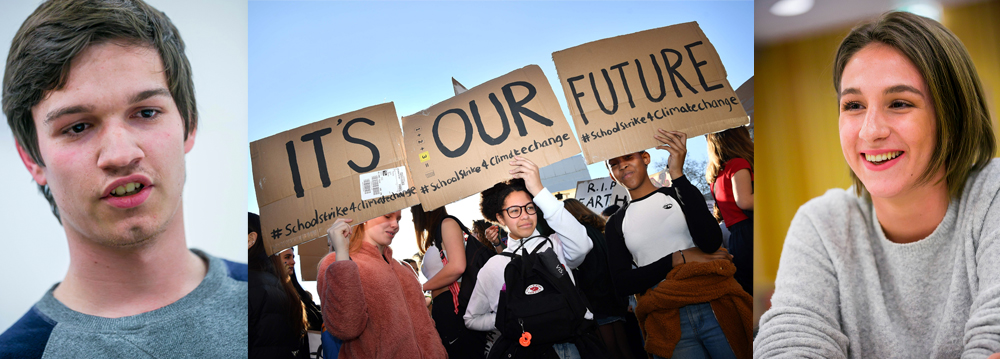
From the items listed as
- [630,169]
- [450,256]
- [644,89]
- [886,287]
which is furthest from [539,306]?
[886,287]

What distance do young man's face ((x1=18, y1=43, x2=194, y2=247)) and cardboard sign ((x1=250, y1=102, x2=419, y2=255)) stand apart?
43cm

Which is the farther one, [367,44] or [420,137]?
[367,44]

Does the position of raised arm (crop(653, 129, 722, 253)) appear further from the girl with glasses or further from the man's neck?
the man's neck

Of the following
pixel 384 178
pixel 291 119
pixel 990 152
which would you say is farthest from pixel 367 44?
pixel 990 152

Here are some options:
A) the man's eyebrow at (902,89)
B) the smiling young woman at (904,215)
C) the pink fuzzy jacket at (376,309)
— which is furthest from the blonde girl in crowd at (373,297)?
the man's eyebrow at (902,89)

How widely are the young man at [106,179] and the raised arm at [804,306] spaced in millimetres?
2262

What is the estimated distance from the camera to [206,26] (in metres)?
2.64

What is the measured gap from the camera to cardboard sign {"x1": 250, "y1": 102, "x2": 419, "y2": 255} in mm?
2398

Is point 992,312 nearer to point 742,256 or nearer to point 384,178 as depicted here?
point 742,256

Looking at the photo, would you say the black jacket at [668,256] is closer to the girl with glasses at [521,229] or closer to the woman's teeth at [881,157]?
the girl with glasses at [521,229]

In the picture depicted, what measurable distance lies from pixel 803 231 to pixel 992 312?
0.57m

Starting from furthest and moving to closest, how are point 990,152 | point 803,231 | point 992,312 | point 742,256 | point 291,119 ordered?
point 291,119
point 742,256
point 803,231
point 990,152
point 992,312

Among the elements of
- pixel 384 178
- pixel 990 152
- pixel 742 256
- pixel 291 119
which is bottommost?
pixel 742 256

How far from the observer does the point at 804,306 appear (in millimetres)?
1931
